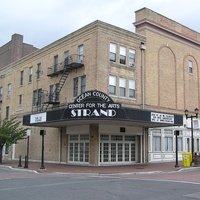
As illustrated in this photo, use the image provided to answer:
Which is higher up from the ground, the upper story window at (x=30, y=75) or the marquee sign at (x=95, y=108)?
the upper story window at (x=30, y=75)

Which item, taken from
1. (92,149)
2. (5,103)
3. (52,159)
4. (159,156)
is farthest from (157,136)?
(5,103)

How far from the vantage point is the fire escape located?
107 feet

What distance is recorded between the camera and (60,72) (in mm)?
34656

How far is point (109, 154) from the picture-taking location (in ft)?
103

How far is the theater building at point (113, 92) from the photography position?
2953 cm

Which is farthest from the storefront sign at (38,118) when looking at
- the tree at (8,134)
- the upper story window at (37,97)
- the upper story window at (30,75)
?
the upper story window at (30,75)

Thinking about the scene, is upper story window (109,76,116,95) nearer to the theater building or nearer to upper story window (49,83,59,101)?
the theater building

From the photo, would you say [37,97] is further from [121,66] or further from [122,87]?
[121,66]

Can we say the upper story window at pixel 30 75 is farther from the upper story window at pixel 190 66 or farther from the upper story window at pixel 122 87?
the upper story window at pixel 190 66

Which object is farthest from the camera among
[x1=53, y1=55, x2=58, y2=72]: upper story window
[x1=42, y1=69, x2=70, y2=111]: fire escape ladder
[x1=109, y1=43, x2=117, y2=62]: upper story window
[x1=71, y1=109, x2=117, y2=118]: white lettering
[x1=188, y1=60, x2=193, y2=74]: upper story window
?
[x1=188, y1=60, x2=193, y2=74]: upper story window

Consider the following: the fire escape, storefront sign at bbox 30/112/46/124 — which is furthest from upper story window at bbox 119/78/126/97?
storefront sign at bbox 30/112/46/124

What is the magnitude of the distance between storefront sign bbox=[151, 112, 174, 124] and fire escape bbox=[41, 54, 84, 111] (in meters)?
7.88

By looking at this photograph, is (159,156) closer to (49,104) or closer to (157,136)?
(157,136)

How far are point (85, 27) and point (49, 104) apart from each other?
27.3 ft
